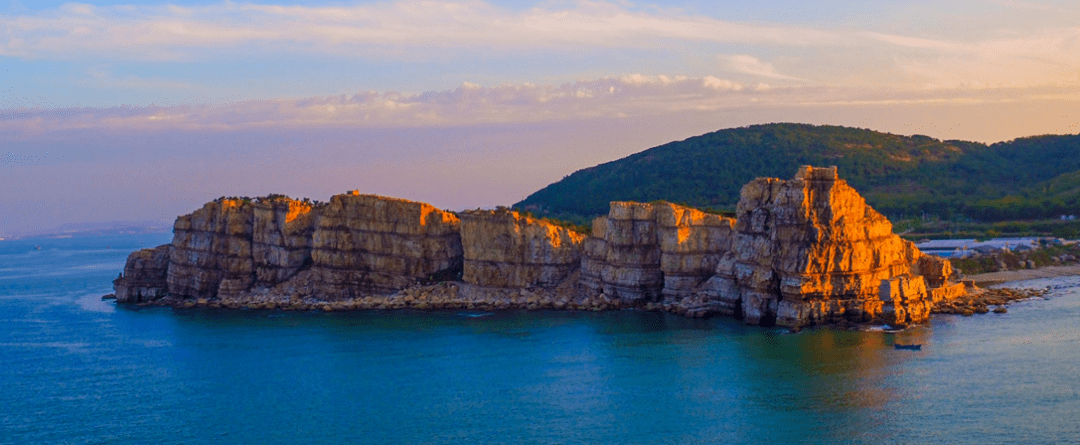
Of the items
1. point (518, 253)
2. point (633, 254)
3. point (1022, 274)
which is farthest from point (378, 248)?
point (1022, 274)

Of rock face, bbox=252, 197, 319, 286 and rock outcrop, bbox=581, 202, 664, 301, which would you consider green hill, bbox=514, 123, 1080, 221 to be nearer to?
rock outcrop, bbox=581, 202, 664, 301

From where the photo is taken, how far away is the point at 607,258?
59.7 metres

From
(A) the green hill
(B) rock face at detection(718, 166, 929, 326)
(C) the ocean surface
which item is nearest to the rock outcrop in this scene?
(C) the ocean surface

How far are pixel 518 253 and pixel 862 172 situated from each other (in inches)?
2592

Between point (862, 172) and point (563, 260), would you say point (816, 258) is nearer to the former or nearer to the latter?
point (563, 260)

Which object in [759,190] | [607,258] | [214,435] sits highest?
[759,190]

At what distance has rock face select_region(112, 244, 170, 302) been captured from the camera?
71188mm

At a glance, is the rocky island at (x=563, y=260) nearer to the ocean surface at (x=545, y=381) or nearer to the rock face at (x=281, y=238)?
the rock face at (x=281, y=238)

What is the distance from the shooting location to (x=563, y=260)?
63.5 metres

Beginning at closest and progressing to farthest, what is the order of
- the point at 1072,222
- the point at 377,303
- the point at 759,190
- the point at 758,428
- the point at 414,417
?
1. the point at 758,428
2. the point at 414,417
3. the point at 759,190
4. the point at 377,303
5. the point at 1072,222

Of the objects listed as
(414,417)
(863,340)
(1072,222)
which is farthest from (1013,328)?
(1072,222)

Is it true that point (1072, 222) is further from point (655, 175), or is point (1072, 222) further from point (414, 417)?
point (414, 417)

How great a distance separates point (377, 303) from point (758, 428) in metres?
35.1

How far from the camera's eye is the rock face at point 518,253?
208 feet
